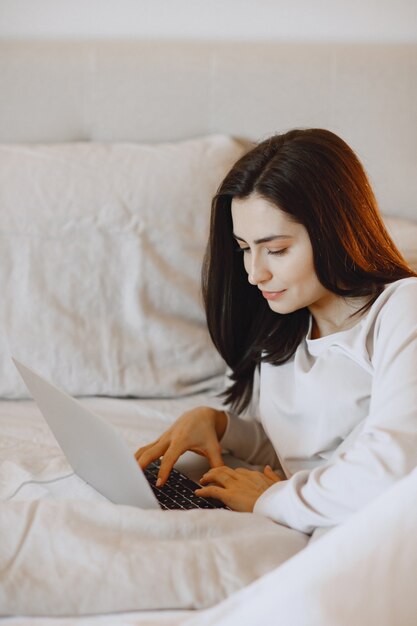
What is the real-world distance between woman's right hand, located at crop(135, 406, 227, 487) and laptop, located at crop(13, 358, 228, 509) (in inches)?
1.5

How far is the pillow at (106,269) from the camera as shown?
69.5 inches

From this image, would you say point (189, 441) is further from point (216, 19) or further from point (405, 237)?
point (216, 19)

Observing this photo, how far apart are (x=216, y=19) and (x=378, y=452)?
4.15 ft

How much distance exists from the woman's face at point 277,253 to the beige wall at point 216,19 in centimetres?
83

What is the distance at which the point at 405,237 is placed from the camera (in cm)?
178

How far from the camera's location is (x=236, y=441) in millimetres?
1596

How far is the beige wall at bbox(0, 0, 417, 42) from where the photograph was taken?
2.01 meters

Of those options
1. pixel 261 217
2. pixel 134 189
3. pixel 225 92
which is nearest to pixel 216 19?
pixel 225 92

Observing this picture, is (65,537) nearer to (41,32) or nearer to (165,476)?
(165,476)

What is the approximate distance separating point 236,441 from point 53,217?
1.93 ft

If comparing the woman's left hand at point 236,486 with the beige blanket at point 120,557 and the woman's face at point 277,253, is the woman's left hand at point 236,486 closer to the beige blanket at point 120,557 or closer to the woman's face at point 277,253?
the beige blanket at point 120,557

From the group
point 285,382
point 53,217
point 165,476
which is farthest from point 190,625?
point 53,217

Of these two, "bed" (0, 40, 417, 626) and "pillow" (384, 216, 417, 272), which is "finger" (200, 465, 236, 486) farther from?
"pillow" (384, 216, 417, 272)

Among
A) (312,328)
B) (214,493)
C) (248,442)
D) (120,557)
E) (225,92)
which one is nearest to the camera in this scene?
(120,557)
